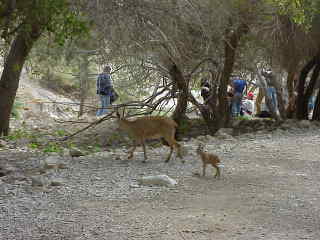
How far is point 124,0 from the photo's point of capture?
8.73 meters

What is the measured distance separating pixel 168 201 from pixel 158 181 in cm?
84

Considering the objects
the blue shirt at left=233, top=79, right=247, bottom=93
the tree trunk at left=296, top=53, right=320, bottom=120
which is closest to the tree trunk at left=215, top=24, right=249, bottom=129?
the tree trunk at left=296, top=53, right=320, bottom=120

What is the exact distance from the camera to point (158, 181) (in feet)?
25.7

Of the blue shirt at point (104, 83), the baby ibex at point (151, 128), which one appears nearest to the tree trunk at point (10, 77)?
the blue shirt at point (104, 83)

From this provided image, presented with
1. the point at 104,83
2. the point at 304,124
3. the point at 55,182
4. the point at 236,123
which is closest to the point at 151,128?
the point at 55,182

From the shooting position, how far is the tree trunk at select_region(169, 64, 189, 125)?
13.9 metres

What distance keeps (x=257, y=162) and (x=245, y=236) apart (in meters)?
4.24

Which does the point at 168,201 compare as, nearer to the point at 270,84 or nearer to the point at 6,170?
the point at 6,170

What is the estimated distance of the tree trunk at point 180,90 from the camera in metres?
13.9

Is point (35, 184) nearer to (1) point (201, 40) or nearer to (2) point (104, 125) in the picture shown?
(1) point (201, 40)

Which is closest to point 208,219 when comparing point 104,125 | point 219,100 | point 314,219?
point 314,219

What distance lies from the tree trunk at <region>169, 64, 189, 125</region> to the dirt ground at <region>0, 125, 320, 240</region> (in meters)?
3.85

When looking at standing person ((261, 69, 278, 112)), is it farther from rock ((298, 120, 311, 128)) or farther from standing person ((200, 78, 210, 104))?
rock ((298, 120, 311, 128))

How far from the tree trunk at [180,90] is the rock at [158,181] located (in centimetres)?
588
